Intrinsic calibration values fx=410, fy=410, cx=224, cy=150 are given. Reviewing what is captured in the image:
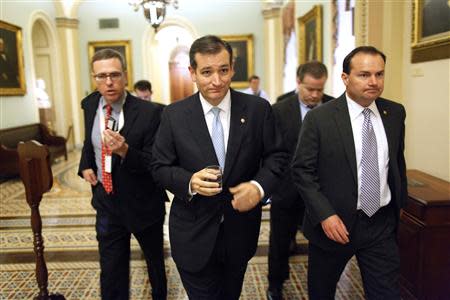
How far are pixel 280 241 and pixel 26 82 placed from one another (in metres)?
8.94

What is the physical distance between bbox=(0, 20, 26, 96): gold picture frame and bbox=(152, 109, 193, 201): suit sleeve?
8.15 meters

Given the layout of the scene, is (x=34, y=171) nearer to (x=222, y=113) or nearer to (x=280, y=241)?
(x=222, y=113)

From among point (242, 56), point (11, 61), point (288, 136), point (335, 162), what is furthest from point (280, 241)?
point (242, 56)

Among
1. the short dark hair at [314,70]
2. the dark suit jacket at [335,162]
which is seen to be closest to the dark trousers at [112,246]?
the dark suit jacket at [335,162]

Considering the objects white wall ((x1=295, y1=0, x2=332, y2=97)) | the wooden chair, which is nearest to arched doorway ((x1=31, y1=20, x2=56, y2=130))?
white wall ((x1=295, y1=0, x2=332, y2=97))

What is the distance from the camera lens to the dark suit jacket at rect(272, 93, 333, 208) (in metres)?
3.21

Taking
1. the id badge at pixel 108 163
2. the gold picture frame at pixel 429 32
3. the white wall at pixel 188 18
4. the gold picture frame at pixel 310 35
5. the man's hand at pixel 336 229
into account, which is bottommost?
the man's hand at pixel 336 229

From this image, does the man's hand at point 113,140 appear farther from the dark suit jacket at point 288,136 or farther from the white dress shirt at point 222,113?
the dark suit jacket at point 288,136

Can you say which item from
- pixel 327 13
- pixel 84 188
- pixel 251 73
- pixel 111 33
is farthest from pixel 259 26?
pixel 84 188

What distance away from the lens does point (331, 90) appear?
22.4ft

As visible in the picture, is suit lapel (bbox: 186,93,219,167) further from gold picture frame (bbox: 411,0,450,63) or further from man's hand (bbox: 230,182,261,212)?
gold picture frame (bbox: 411,0,450,63)

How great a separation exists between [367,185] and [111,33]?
12.3 m

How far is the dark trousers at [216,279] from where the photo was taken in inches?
85.0

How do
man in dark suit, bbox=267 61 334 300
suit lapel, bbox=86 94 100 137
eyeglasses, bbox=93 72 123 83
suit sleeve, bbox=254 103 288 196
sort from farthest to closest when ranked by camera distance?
man in dark suit, bbox=267 61 334 300, suit lapel, bbox=86 94 100 137, eyeglasses, bbox=93 72 123 83, suit sleeve, bbox=254 103 288 196
